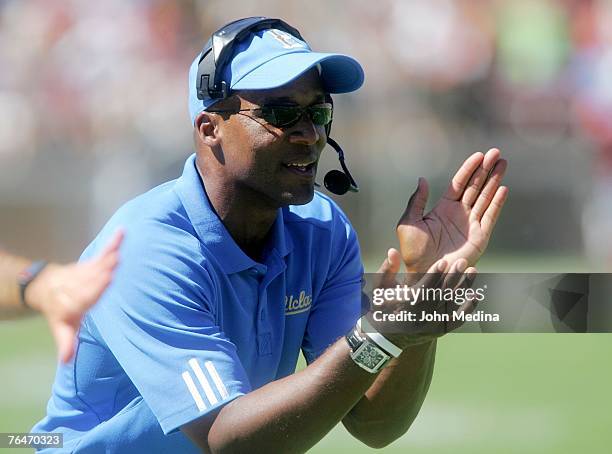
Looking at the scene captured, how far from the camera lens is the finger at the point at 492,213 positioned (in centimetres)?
296

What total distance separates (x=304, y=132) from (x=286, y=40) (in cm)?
30

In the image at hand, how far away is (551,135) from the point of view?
9.91m

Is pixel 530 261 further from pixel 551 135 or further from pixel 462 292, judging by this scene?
pixel 462 292

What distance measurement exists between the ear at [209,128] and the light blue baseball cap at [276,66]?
0.08 ft

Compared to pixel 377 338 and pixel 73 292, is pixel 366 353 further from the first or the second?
pixel 73 292

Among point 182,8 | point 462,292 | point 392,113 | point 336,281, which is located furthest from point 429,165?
point 462,292

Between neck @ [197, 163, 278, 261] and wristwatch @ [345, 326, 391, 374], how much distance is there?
700mm

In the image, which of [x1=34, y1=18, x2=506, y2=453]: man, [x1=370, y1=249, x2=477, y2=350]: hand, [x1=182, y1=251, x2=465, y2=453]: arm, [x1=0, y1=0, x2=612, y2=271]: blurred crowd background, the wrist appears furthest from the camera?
[x1=0, y1=0, x2=612, y2=271]: blurred crowd background

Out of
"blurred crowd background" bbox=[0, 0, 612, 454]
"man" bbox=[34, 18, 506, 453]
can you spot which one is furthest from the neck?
"blurred crowd background" bbox=[0, 0, 612, 454]

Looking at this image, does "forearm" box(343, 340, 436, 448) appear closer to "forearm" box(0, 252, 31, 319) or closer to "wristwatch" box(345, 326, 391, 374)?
"wristwatch" box(345, 326, 391, 374)

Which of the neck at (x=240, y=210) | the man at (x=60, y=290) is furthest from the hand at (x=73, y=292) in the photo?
the neck at (x=240, y=210)

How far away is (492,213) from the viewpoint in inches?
117

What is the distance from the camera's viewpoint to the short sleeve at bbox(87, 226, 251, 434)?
2.97 metres

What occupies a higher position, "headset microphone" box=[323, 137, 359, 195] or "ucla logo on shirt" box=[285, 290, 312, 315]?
"headset microphone" box=[323, 137, 359, 195]
